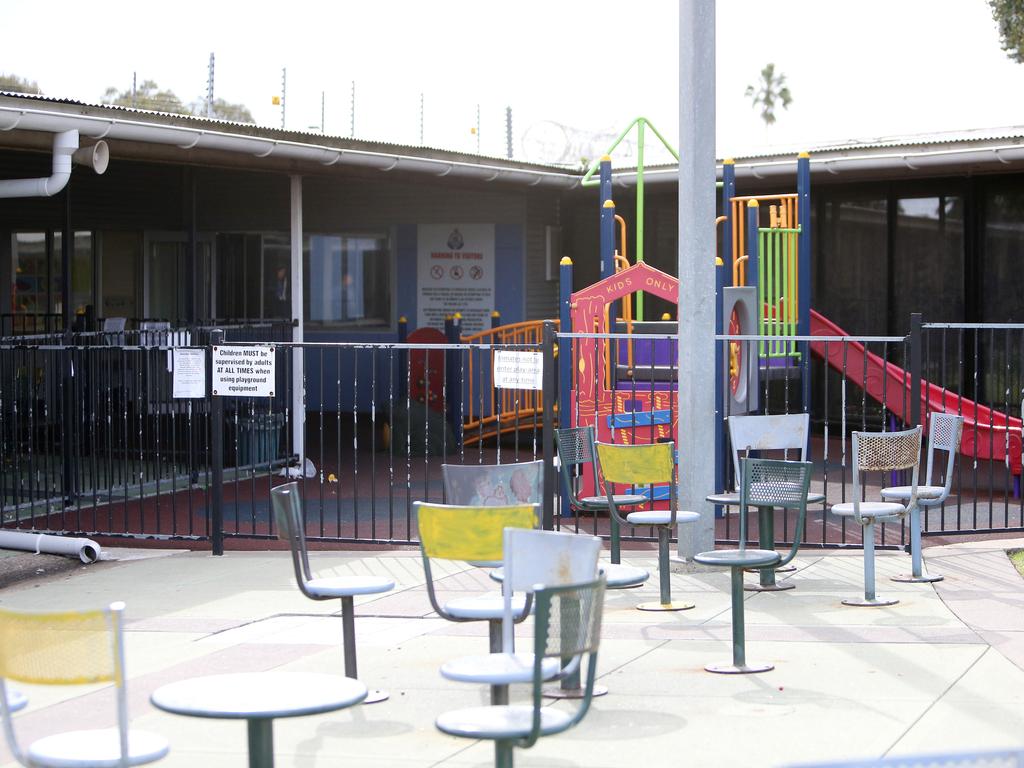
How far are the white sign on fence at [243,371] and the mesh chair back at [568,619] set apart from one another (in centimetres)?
669

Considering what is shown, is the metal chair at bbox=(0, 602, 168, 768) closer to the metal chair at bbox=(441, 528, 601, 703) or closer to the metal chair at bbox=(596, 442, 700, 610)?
the metal chair at bbox=(441, 528, 601, 703)

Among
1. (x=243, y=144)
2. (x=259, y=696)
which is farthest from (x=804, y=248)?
(x=259, y=696)

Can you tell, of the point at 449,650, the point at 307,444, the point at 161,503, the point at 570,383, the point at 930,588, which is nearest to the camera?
the point at 449,650

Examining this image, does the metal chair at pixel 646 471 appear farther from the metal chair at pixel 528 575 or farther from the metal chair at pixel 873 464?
the metal chair at pixel 528 575

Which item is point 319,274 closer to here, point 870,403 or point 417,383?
point 417,383

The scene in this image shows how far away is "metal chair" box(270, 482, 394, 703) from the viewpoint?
632 cm

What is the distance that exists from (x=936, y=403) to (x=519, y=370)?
633 cm

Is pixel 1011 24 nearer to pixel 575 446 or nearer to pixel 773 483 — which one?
pixel 575 446

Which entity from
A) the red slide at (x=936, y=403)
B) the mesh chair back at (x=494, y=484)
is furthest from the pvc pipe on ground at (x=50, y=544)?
the red slide at (x=936, y=403)

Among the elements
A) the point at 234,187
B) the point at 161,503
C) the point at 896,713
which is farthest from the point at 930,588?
the point at 234,187

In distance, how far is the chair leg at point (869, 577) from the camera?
843 centimetres

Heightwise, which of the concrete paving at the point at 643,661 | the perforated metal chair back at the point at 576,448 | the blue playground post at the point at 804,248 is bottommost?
the concrete paving at the point at 643,661

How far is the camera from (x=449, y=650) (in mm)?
7527

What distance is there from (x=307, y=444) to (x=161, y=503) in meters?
4.38
